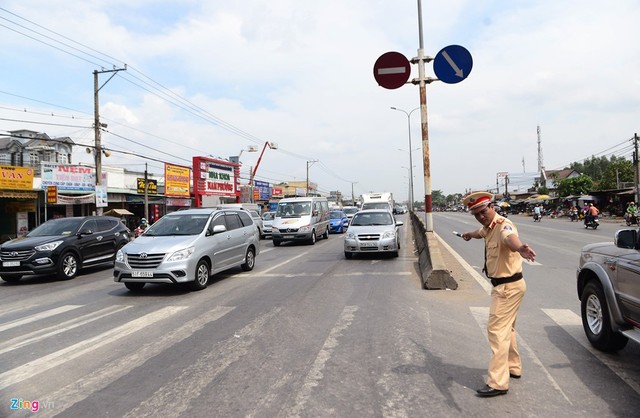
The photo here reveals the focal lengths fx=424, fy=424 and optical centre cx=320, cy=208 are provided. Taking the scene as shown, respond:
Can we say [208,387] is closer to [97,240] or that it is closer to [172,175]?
[97,240]

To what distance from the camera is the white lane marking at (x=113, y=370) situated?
3748mm

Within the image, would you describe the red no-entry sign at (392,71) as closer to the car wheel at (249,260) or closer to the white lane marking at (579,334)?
the car wheel at (249,260)

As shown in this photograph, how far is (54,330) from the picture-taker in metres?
6.15

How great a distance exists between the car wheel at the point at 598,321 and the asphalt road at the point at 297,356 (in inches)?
5.3

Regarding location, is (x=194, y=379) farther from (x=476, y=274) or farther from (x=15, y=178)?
(x=15, y=178)

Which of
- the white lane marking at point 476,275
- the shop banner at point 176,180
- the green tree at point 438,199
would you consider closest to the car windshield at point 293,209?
the white lane marking at point 476,275

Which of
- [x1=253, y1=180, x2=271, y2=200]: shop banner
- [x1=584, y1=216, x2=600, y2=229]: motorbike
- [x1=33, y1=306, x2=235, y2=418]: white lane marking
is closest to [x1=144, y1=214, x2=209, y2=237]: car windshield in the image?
[x1=33, y1=306, x2=235, y2=418]: white lane marking

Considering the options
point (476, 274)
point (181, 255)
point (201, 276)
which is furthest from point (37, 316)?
point (476, 274)

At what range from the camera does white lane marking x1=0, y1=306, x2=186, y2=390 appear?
4384 millimetres

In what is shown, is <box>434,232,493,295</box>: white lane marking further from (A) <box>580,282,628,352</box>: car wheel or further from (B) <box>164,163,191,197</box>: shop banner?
(B) <box>164,163,191,197</box>: shop banner

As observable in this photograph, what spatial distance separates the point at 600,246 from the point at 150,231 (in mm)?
8572

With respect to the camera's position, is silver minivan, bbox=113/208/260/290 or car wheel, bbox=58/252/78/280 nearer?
silver minivan, bbox=113/208/260/290

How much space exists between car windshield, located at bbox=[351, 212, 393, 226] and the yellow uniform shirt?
33.8ft

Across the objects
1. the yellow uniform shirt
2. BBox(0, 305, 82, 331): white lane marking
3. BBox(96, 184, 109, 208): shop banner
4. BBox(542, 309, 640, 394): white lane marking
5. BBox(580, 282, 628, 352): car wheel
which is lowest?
BBox(542, 309, 640, 394): white lane marking
